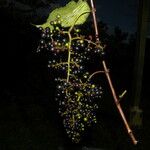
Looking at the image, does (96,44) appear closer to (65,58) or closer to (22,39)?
(65,58)

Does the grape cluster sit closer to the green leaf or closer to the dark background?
the green leaf

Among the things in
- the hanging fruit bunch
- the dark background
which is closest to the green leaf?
the hanging fruit bunch

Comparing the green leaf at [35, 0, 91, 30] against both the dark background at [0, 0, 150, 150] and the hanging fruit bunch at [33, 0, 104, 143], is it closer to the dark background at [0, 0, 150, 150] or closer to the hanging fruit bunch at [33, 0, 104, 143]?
the hanging fruit bunch at [33, 0, 104, 143]

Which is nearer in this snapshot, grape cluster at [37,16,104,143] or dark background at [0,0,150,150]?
grape cluster at [37,16,104,143]

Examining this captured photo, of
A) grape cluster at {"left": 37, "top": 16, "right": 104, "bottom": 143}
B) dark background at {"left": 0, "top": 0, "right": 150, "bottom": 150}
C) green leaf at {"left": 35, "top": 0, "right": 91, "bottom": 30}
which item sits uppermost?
green leaf at {"left": 35, "top": 0, "right": 91, "bottom": 30}

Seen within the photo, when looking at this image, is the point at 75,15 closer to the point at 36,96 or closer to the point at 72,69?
the point at 72,69

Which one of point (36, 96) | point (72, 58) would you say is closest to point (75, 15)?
point (72, 58)

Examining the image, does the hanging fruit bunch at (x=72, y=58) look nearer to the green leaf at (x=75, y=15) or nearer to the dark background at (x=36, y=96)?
the green leaf at (x=75, y=15)

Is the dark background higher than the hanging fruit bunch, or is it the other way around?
the hanging fruit bunch
